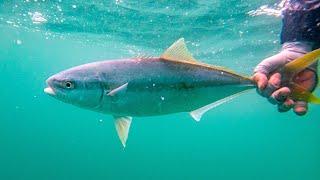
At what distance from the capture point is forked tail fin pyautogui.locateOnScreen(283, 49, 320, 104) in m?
3.16

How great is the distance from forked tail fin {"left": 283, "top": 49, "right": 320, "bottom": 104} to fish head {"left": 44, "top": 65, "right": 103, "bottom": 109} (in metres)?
1.73

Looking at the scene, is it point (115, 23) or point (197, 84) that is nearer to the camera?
point (197, 84)

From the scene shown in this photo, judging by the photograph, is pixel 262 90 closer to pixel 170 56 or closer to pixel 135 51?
pixel 170 56

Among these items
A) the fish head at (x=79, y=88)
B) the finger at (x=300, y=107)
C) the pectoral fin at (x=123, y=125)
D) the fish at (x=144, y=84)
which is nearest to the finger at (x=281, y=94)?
the fish at (x=144, y=84)

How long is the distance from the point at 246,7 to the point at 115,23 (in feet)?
30.5

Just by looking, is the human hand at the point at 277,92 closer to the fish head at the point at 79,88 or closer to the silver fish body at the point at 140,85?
the silver fish body at the point at 140,85

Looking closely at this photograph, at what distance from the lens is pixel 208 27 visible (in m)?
20.8

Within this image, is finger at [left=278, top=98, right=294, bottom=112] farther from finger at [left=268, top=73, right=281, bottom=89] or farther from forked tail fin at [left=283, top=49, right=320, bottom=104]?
finger at [left=268, top=73, right=281, bottom=89]

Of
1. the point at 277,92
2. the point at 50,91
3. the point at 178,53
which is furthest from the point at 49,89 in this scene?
the point at 277,92

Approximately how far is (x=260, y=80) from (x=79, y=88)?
1701 millimetres

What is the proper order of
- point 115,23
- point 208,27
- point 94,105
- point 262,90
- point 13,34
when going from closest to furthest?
1. point 94,105
2. point 262,90
3. point 208,27
4. point 115,23
5. point 13,34

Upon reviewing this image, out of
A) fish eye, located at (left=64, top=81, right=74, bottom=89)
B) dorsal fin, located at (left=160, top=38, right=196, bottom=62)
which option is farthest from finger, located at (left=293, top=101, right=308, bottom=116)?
fish eye, located at (left=64, top=81, right=74, bottom=89)

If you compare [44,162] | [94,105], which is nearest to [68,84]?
[94,105]

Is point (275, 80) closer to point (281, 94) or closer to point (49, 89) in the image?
point (281, 94)
